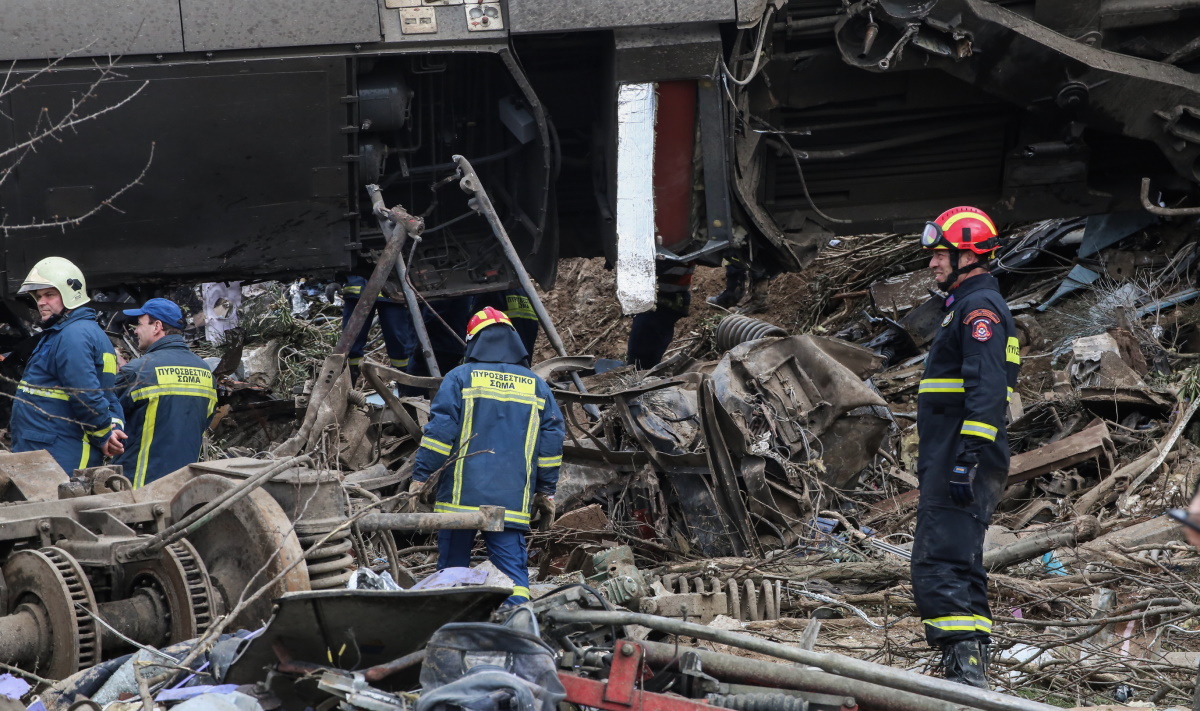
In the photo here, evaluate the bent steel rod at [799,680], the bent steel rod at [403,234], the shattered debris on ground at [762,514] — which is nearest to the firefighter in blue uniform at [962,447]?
the shattered debris on ground at [762,514]

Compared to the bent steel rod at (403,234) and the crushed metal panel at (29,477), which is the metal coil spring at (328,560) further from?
the bent steel rod at (403,234)

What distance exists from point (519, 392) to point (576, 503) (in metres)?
1.16

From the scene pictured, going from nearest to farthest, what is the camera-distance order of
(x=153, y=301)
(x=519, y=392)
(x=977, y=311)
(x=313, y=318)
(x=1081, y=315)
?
1. (x=977, y=311)
2. (x=519, y=392)
3. (x=153, y=301)
4. (x=1081, y=315)
5. (x=313, y=318)

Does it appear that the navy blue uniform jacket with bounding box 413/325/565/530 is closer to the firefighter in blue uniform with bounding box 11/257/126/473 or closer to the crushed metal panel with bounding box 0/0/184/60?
the firefighter in blue uniform with bounding box 11/257/126/473

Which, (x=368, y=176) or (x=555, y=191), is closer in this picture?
(x=368, y=176)

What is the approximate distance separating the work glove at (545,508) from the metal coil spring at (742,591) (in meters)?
0.59

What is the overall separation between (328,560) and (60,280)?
2.77m

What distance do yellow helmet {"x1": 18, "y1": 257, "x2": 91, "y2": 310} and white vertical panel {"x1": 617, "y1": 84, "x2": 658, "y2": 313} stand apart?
8.68ft

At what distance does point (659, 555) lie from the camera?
6074mm

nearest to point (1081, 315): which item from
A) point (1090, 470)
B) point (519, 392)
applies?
point (1090, 470)

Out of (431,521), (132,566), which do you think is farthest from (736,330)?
(132,566)

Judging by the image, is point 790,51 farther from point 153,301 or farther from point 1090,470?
point 153,301

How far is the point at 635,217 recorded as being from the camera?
6582 millimetres

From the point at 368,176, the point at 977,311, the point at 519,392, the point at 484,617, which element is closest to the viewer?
the point at 484,617
